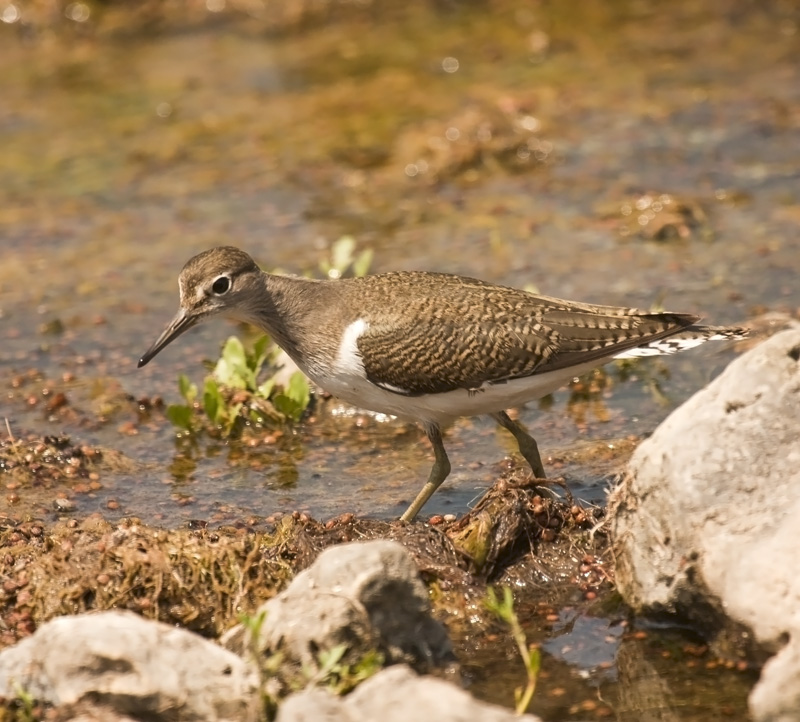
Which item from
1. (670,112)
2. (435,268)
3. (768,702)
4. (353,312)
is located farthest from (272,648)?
(670,112)

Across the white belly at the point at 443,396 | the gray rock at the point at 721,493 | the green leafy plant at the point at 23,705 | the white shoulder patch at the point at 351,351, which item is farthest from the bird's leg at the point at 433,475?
the green leafy plant at the point at 23,705

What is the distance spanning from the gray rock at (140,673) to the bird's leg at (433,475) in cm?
254

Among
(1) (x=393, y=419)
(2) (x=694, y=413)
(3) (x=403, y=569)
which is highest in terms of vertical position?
(2) (x=694, y=413)

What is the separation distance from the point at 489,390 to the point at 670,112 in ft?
28.8

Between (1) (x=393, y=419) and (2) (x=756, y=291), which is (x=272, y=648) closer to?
(1) (x=393, y=419)

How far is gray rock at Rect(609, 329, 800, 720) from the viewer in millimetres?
6832

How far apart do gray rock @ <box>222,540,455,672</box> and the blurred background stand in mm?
2360

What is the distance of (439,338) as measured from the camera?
29.1ft

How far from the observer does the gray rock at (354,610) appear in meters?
6.58

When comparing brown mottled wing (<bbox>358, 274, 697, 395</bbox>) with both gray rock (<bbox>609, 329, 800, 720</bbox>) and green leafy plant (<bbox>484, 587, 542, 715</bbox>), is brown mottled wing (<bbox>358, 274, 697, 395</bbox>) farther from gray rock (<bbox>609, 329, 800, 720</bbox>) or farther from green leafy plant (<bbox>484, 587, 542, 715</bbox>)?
green leafy plant (<bbox>484, 587, 542, 715</bbox>)

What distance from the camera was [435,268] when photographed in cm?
1332

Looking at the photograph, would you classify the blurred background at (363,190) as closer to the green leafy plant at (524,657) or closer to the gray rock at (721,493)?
the gray rock at (721,493)

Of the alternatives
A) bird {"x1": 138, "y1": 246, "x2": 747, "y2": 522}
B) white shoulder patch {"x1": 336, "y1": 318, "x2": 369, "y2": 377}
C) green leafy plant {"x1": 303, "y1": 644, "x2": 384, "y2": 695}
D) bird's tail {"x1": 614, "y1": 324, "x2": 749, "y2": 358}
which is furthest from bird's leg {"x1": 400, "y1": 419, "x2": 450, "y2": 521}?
green leafy plant {"x1": 303, "y1": 644, "x2": 384, "y2": 695}

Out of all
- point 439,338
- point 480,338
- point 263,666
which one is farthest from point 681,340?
point 263,666
